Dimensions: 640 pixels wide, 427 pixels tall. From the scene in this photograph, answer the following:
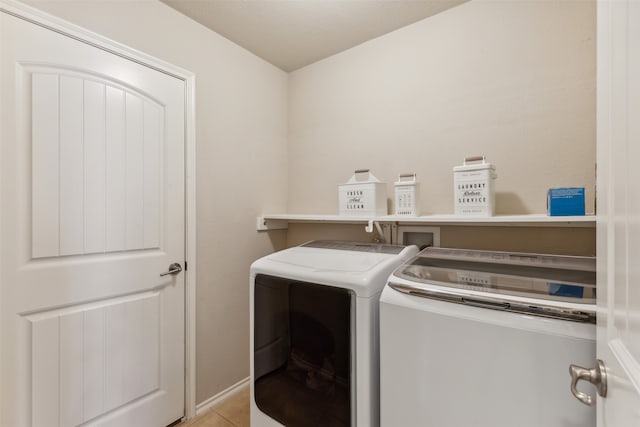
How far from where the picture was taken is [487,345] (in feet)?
2.87

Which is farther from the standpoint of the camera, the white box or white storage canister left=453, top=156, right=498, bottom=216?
the white box

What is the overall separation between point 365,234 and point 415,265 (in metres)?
0.76

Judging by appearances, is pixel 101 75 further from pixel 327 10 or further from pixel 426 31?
pixel 426 31

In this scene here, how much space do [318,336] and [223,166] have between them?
1287 mm

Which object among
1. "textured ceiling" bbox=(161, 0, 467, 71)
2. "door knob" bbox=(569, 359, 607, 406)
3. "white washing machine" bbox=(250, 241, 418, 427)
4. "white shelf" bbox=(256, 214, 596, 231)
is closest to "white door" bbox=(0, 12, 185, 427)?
"textured ceiling" bbox=(161, 0, 467, 71)

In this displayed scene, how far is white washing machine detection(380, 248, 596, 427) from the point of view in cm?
78

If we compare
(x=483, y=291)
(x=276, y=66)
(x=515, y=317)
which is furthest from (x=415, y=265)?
(x=276, y=66)

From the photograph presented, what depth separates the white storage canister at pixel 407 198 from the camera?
63.2 inches

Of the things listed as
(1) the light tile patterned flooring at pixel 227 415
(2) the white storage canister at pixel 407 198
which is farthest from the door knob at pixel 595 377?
(1) the light tile patterned flooring at pixel 227 415

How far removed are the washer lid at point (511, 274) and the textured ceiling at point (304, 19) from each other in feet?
4.78

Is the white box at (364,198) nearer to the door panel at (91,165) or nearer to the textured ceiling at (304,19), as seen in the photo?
the textured ceiling at (304,19)

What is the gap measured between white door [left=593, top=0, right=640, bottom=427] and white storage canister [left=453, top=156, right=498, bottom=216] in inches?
29.6

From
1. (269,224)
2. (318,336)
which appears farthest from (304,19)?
(318,336)

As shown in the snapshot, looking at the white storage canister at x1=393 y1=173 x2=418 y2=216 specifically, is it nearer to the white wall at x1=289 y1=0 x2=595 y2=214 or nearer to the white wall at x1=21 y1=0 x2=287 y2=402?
the white wall at x1=289 y1=0 x2=595 y2=214
